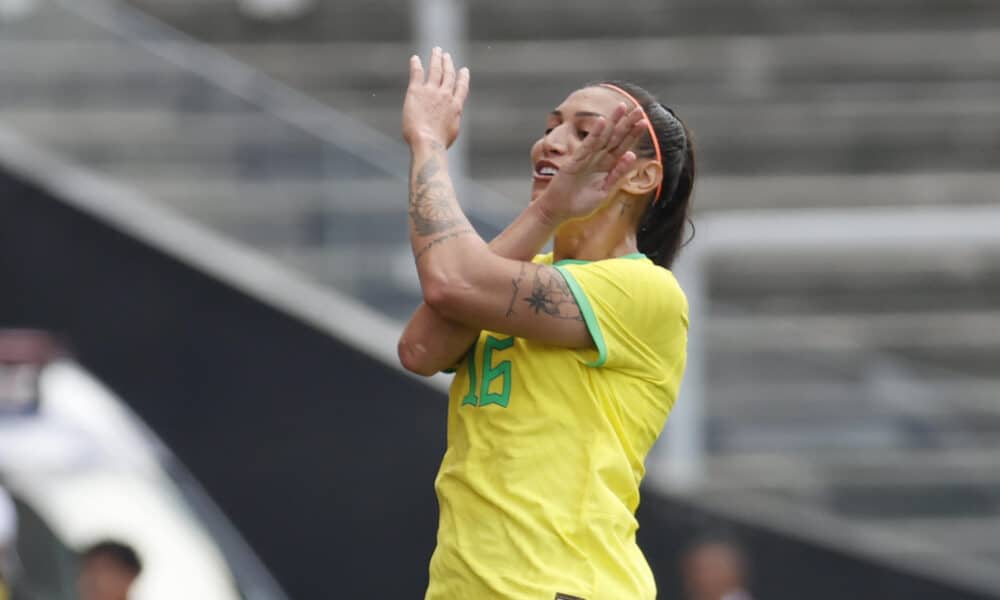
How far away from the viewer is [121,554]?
20.8 feet

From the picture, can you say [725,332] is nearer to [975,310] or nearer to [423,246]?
[975,310]

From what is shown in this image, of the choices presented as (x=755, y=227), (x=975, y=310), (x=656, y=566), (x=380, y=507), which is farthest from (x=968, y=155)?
(x=380, y=507)

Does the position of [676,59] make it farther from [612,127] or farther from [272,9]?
[612,127]

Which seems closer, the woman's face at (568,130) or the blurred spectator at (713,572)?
the woman's face at (568,130)

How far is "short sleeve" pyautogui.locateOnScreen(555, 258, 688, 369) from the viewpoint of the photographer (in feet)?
10.2

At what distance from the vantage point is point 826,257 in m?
11.3

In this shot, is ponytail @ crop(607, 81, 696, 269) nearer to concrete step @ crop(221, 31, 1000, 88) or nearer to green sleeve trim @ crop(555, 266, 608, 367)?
green sleeve trim @ crop(555, 266, 608, 367)

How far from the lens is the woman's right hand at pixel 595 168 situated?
9.86 feet

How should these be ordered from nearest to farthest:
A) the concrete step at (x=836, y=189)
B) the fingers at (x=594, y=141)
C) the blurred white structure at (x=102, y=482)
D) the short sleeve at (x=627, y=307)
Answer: the fingers at (x=594, y=141), the short sleeve at (x=627, y=307), the blurred white structure at (x=102, y=482), the concrete step at (x=836, y=189)

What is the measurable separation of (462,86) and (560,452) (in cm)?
74

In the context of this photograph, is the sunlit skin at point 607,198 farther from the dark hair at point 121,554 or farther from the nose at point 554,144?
the dark hair at point 121,554

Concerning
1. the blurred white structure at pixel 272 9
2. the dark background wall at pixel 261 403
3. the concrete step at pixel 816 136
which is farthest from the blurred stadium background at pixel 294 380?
the blurred white structure at pixel 272 9

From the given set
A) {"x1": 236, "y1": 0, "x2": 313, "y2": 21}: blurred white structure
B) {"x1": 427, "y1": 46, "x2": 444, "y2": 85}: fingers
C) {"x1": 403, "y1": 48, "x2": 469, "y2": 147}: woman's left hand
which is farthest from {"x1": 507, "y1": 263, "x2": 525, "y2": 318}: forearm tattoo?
{"x1": 236, "y1": 0, "x2": 313, "y2": 21}: blurred white structure

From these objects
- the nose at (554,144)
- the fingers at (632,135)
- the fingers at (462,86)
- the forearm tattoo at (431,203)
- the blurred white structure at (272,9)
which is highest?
the blurred white structure at (272,9)
